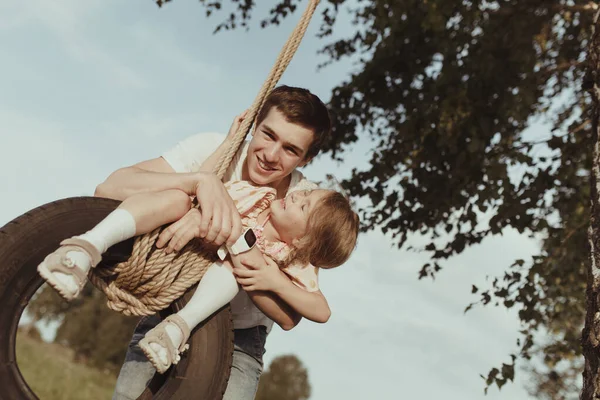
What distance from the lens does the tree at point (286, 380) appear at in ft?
113

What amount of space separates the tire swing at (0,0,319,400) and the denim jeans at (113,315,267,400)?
0.34 metres

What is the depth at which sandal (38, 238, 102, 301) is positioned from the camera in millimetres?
1877

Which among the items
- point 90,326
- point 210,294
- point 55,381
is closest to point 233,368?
point 210,294

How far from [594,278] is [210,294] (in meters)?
1.58

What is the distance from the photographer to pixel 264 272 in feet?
7.43

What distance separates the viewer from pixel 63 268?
189cm

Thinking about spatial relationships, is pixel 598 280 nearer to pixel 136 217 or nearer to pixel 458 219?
pixel 136 217

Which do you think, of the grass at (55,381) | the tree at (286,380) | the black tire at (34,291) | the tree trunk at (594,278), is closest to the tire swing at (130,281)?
the black tire at (34,291)

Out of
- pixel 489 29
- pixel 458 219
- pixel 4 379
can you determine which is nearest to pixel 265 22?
pixel 489 29

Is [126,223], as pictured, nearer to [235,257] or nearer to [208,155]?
[235,257]

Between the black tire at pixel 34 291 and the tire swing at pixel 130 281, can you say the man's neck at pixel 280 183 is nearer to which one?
the tire swing at pixel 130 281

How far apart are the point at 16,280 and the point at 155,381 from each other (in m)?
0.64

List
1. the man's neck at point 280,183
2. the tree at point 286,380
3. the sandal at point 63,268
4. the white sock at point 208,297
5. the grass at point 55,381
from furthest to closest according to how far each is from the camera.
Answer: the tree at point 286,380, the grass at point 55,381, the man's neck at point 280,183, the white sock at point 208,297, the sandal at point 63,268

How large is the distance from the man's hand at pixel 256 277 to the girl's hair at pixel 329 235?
22 centimetres
